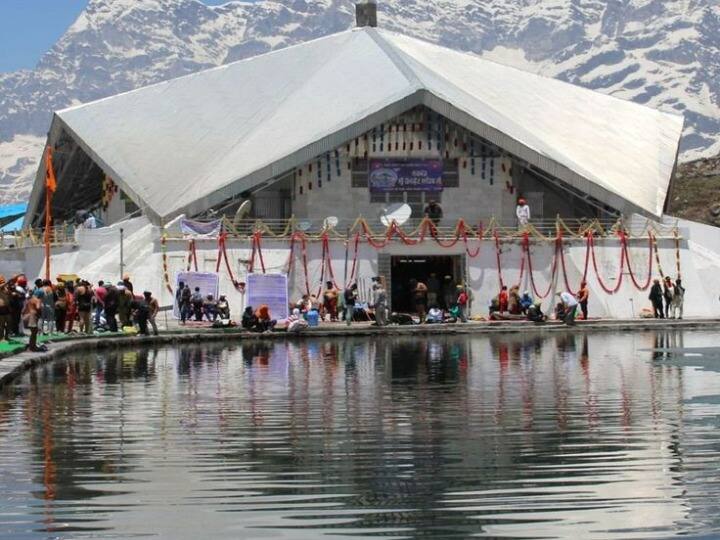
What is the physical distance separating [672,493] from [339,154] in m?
38.2

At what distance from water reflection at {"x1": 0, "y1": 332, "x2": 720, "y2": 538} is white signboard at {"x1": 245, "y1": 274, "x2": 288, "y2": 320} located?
15899mm

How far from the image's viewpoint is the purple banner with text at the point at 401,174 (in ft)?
167

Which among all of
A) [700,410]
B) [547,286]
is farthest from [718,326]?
[700,410]

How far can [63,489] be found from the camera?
13.4 meters

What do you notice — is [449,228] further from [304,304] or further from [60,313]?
[60,313]

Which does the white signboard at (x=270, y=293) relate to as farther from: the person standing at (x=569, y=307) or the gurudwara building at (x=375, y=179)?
the person standing at (x=569, y=307)

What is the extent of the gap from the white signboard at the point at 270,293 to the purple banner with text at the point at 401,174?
8031mm

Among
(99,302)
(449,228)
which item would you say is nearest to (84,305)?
(99,302)

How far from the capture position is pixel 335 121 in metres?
49.6

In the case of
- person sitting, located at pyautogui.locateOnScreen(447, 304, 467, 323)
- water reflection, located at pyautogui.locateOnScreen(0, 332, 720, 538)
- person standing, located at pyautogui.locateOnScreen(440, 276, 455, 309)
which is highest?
person standing, located at pyautogui.locateOnScreen(440, 276, 455, 309)

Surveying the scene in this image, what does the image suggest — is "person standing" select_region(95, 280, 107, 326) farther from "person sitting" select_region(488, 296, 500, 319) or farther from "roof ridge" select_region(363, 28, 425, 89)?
"roof ridge" select_region(363, 28, 425, 89)

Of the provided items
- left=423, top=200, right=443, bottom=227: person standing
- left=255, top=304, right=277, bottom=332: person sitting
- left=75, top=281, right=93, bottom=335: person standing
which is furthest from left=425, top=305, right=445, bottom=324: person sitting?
left=75, top=281, right=93, bottom=335: person standing

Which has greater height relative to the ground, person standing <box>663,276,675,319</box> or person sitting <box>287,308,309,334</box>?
person standing <box>663,276,675,319</box>

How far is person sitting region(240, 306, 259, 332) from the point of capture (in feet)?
130
